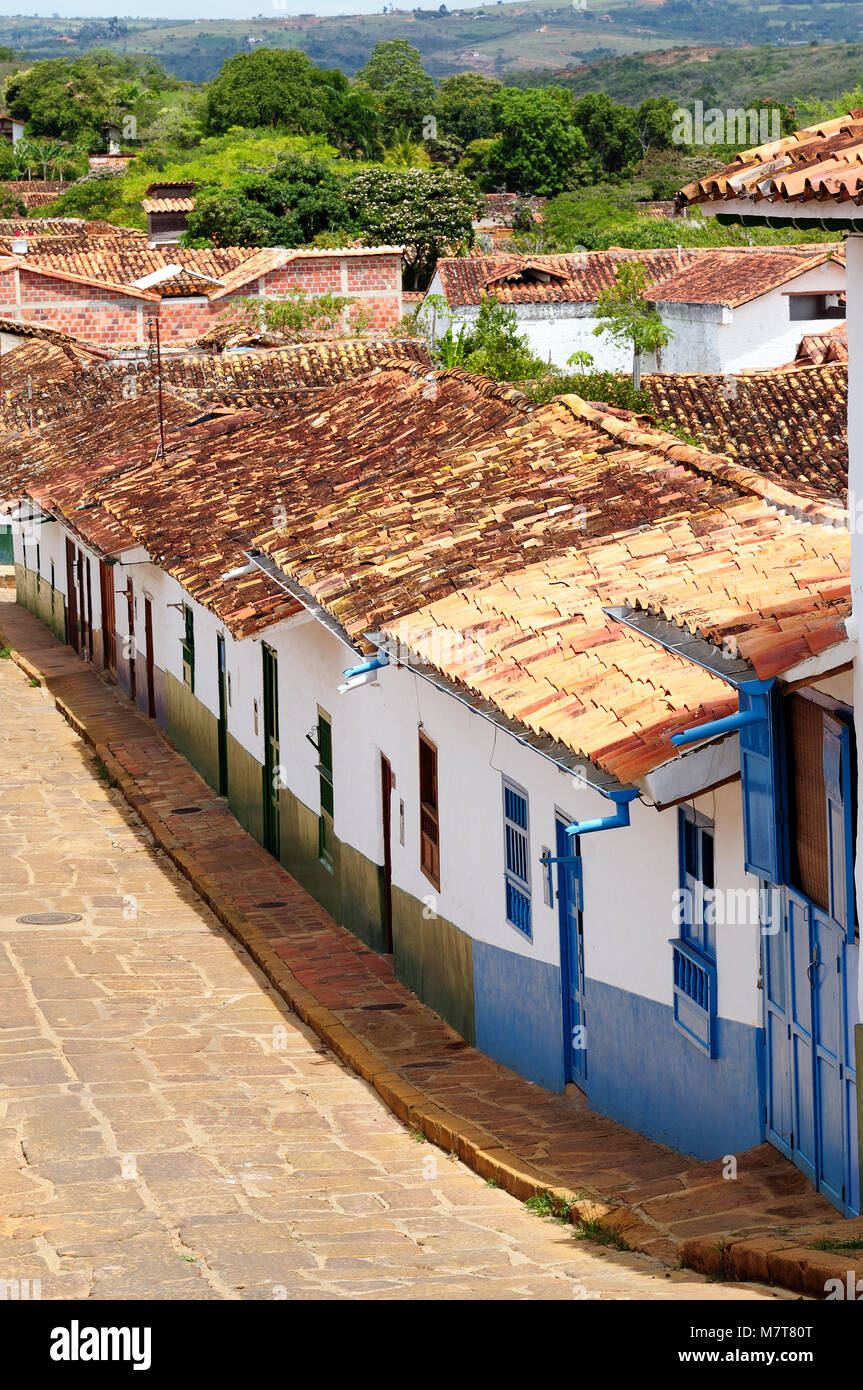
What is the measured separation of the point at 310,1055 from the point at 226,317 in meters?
38.3

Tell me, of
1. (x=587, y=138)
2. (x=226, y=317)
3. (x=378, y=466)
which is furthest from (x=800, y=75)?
(x=378, y=466)

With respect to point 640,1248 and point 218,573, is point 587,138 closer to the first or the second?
point 218,573

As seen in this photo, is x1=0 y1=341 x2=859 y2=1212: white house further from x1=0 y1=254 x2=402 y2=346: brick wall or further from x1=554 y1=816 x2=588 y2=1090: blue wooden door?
x1=0 y1=254 x2=402 y2=346: brick wall

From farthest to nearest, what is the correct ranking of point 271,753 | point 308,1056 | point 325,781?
1. point 271,753
2. point 325,781
3. point 308,1056

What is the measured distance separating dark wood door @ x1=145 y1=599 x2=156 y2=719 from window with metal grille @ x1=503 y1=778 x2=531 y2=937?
41.5ft

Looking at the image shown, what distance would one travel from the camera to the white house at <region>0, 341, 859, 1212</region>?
286 inches

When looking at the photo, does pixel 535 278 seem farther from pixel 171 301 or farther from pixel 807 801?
pixel 807 801

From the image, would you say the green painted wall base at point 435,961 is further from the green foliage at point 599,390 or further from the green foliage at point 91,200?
the green foliage at point 91,200

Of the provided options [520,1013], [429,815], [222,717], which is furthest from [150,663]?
[520,1013]

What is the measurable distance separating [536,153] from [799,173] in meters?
94.6

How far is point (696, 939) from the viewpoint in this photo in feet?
26.9

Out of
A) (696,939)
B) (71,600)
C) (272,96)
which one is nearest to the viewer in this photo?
(696,939)

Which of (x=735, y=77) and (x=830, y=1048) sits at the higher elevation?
(x=735, y=77)

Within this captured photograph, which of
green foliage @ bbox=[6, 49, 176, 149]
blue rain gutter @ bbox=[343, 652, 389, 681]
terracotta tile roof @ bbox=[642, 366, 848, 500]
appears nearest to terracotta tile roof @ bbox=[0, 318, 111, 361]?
terracotta tile roof @ bbox=[642, 366, 848, 500]
